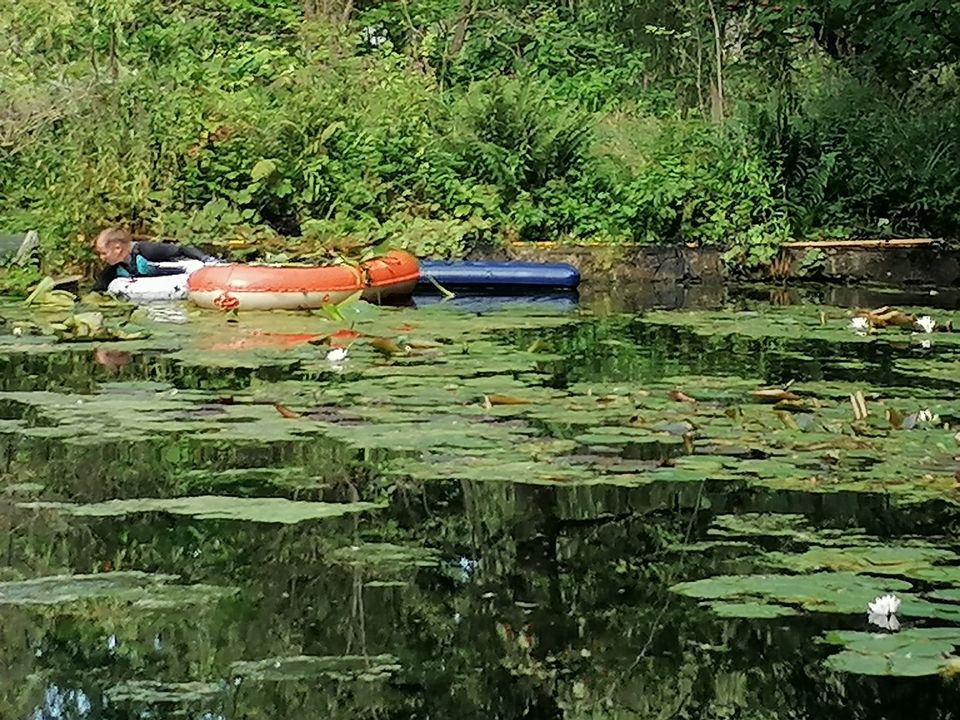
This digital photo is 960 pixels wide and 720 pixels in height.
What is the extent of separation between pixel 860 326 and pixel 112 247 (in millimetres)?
5014

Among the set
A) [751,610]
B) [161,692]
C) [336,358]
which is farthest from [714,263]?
[161,692]

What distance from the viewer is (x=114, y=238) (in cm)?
1012

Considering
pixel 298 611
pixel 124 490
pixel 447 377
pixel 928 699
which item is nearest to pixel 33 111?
pixel 447 377

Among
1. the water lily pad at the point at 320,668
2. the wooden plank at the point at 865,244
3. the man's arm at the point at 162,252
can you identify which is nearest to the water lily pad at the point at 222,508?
the water lily pad at the point at 320,668

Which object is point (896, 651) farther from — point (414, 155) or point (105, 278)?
point (414, 155)

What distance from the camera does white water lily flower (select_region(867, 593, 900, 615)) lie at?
2.85 metres

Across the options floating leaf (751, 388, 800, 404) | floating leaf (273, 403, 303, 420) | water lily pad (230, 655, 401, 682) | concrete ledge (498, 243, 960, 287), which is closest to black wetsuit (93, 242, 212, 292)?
concrete ledge (498, 243, 960, 287)

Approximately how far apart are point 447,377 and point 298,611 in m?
2.86

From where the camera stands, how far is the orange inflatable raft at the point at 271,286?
29.0 feet

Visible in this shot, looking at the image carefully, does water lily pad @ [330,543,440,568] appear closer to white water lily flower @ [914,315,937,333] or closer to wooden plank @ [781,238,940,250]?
white water lily flower @ [914,315,937,333]

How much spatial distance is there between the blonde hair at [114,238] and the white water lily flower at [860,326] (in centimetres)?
495

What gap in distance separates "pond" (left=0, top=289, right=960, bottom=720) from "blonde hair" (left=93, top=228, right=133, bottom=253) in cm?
373

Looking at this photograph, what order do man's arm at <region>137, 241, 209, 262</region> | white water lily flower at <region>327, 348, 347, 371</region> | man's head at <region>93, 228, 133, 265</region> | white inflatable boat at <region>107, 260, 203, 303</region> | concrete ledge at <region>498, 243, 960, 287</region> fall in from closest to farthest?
white water lily flower at <region>327, 348, 347, 371</region>
white inflatable boat at <region>107, 260, 203, 303</region>
man's head at <region>93, 228, 133, 265</region>
man's arm at <region>137, 241, 209, 262</region>
concrete ledge at <region>498, 243, 960, 287</region>

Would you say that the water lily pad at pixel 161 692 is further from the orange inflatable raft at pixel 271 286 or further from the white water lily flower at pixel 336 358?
the orange inflatable raft at pixel 271 286
